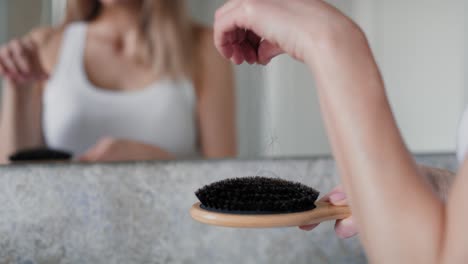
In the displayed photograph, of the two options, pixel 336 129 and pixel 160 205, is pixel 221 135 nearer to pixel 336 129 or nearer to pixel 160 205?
pixel 160 205

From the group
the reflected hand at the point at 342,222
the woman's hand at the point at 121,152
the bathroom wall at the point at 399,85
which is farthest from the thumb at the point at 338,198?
the woman's hand at the point at 121,152

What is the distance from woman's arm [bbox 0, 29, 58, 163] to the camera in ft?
1.57

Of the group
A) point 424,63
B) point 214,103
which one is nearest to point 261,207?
point 214,103

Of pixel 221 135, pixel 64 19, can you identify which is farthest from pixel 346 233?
pixel 64 19

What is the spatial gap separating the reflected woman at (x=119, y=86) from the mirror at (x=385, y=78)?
0.05 feet

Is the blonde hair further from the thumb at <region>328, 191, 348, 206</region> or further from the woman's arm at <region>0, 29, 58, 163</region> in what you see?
the thumb at <region>328, 191, 348, 206</region>

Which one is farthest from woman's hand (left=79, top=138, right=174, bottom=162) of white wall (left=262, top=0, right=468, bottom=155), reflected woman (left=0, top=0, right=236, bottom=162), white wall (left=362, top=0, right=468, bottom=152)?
white wall (left=362, top=0, right=468, bottom=152)

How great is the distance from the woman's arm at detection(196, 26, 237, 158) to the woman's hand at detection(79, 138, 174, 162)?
4 centimetres

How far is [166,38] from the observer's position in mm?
501

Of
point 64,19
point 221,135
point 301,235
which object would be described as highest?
point 64,19

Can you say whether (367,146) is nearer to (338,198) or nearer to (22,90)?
(338,198)

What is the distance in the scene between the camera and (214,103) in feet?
1.66

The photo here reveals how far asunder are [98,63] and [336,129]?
0.31 metres

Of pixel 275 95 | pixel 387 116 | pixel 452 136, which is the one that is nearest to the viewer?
pixel 387 116
